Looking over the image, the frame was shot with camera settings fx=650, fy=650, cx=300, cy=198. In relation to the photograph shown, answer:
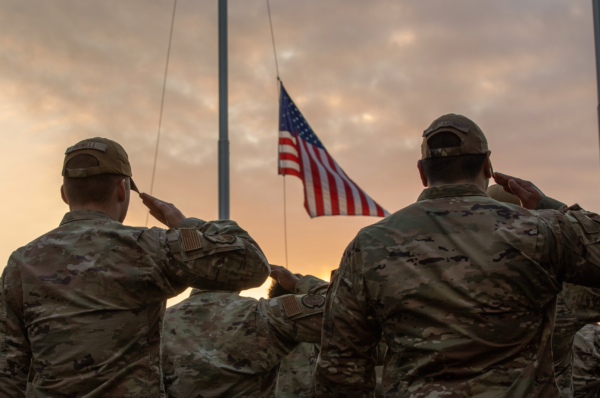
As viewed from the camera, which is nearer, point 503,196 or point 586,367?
point 503,196

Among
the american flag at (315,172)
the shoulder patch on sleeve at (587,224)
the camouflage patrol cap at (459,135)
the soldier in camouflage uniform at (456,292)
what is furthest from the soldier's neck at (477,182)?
the american flag at (315,172)

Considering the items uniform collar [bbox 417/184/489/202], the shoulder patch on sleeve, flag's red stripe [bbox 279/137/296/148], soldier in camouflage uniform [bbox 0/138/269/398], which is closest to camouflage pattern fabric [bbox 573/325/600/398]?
the shoulder patch on sleeve

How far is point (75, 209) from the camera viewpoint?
351 centimetres

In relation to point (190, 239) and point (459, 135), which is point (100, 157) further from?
point (459, 135)

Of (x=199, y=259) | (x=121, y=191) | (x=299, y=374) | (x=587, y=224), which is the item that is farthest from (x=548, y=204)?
(x=299, y=374)

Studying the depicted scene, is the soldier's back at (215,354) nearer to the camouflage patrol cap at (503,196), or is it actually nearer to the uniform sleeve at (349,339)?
the uniform sleeve at (349,339)

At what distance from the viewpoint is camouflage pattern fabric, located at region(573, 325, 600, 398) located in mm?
5930

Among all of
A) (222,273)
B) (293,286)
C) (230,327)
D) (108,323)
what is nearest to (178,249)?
(222,273)

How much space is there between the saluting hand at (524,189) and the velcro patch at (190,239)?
5.97 feet

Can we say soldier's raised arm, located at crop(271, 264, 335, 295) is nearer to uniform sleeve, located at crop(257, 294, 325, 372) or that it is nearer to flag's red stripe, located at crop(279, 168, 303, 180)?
uniform sleeve, located at crop(257, 294, 325, 372)

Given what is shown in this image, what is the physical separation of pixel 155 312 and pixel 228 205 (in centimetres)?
493

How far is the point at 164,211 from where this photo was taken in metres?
3.83

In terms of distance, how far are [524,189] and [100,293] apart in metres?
2.43

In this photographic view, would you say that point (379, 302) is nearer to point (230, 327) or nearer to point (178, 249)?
point (178, 249)
